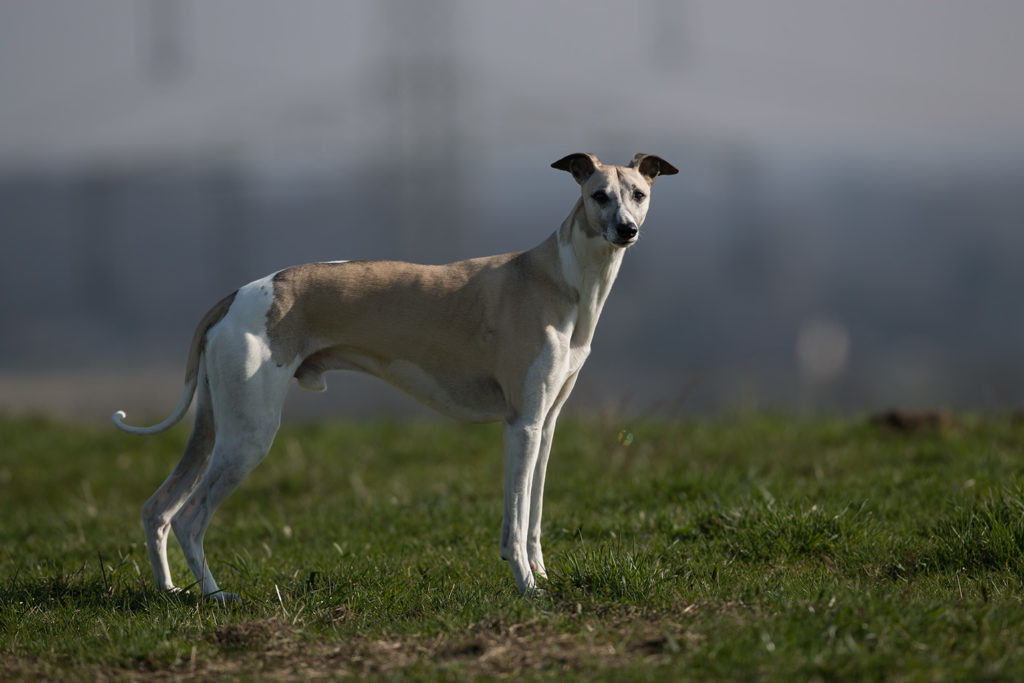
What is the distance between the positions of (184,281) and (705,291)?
159 ft

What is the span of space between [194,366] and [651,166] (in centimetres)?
292

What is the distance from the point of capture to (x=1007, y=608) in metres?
4.35

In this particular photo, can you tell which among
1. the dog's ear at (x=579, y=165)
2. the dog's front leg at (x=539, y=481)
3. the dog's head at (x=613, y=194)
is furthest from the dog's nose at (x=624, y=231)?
the dog's front leg at (x=539, y=481)

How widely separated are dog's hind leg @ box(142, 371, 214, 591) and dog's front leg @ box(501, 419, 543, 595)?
1853 mm

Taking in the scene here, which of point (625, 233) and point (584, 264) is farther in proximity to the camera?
point (584, 264)

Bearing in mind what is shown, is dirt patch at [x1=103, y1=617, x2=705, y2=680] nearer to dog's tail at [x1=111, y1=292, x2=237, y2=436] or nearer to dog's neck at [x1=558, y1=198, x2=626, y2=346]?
dog's tail at [x1=111, y1=292, x2=237, y2=436]

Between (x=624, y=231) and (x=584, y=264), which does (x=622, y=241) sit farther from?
(x=584, y=264)

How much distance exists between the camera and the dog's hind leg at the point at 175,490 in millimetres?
5672

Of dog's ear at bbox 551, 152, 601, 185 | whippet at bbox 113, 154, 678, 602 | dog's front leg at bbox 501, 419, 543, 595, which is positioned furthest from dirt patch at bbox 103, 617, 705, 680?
dog's ear at bbox 551, 152, 601, 185

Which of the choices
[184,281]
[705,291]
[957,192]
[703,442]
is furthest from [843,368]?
[957,192]

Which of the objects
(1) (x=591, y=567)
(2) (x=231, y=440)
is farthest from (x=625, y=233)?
(2) (x=231, y=440)

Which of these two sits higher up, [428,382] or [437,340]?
[437,340]

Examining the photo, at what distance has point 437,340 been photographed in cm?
551

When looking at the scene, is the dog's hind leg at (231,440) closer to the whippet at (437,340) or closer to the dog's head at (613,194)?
the whippet at (437,340)
